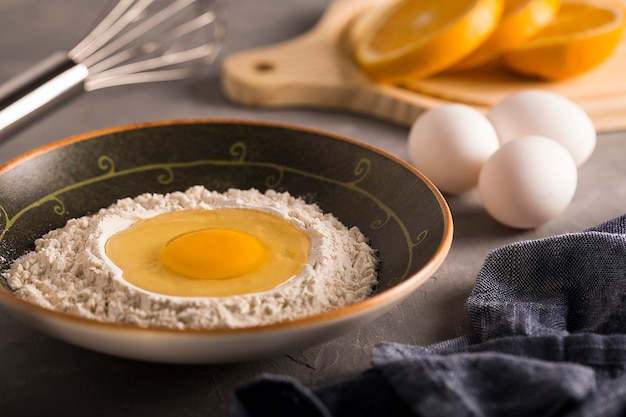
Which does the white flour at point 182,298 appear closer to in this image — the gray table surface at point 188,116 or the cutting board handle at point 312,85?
the gray table surface at point 188,116

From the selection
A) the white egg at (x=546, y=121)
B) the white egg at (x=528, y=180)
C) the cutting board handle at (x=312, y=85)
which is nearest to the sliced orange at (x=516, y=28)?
the cutting board handle at (x=312, y=85)

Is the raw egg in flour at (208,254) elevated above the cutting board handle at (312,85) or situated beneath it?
situated beneath

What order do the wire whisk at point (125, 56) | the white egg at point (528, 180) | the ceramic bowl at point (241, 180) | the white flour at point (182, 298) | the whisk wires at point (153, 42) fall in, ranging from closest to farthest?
the white flour at point (182, 298) → the ceramic bowl at point (241, 180) → the white egg at point (528, 180) → the wire whisk at point (125, 56) → the whisk wires at point (153, 42)

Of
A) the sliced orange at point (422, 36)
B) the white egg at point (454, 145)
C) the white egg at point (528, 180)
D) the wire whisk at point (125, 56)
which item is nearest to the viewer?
the white egg at point (528, 180)

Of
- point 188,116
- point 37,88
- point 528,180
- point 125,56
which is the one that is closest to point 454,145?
point 528,180

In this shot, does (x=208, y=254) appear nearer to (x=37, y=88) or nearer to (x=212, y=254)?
(x=212, y=254)

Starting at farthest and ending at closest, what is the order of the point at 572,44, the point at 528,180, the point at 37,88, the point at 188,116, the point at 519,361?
the point at 188,116
the point at 572,44
the point at 37,88
the point at 528,180
the point at 519,361
